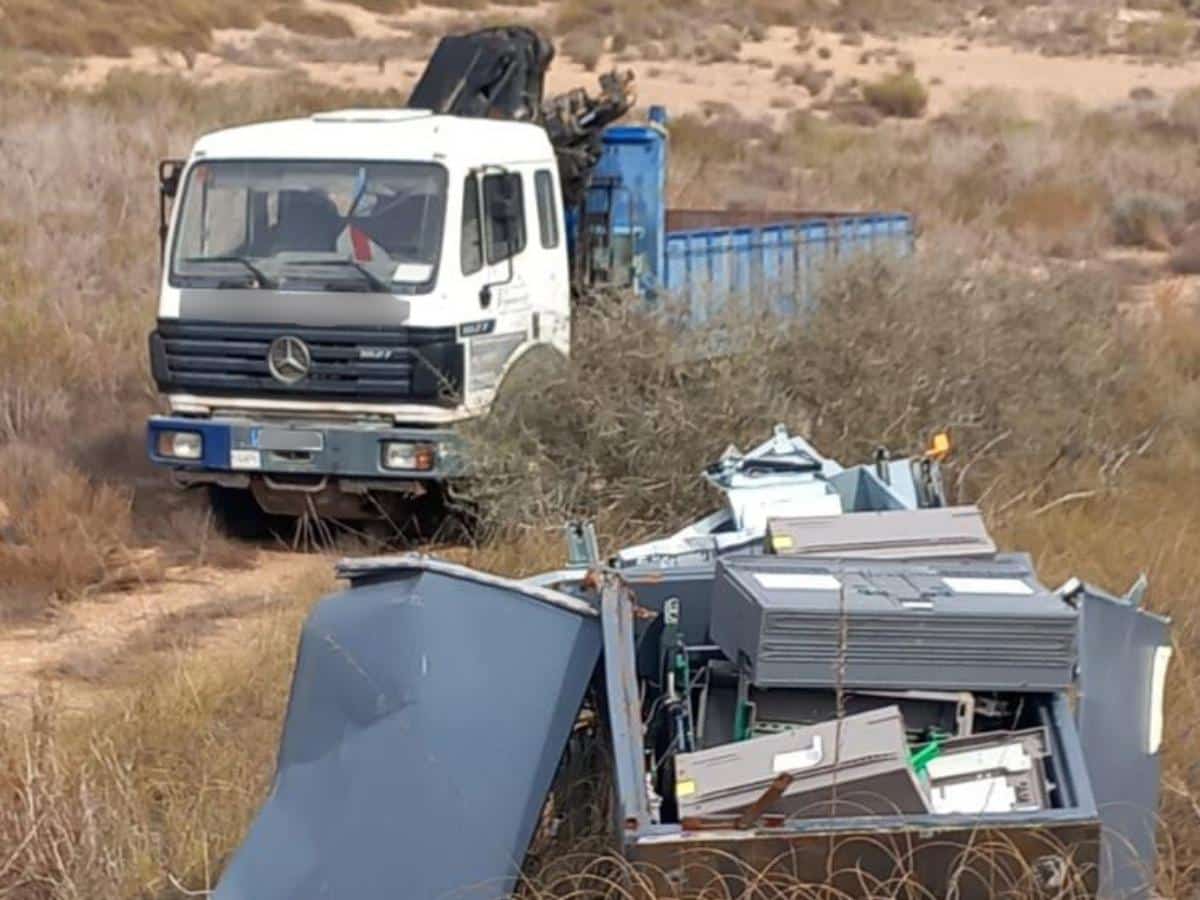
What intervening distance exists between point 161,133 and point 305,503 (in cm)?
1434

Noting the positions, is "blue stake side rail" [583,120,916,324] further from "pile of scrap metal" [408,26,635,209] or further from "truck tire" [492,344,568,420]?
"truck tire" [492,344,568,420]

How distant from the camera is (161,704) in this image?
25.0ft

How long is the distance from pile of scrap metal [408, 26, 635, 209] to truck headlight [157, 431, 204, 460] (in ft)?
9.08

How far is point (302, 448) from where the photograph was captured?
11.1 metres

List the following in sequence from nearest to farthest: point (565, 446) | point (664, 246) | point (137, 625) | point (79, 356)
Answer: point (137, 625) → point (565, 446) → point (664, 246) → point (79, 356)

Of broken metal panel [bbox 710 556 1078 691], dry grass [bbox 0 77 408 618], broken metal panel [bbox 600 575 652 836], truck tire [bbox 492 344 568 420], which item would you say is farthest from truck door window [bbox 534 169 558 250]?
broken metal panel [bbox 710 556 1078 691]

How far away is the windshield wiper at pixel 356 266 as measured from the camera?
10.9 m

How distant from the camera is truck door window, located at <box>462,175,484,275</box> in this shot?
11.1 meters

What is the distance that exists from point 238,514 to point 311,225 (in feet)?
6.70

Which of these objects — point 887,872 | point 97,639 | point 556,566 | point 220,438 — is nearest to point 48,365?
point 220,438

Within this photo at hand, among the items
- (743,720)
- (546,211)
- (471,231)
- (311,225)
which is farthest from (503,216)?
(743,720)

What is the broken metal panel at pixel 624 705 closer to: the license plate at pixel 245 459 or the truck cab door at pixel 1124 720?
the truck cab door at pixel 1124 720

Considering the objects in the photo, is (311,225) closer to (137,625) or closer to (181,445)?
(181,445)

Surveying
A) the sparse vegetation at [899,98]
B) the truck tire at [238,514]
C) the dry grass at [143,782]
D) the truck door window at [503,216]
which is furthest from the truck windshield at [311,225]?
the sparse vegetation at [899,98]
